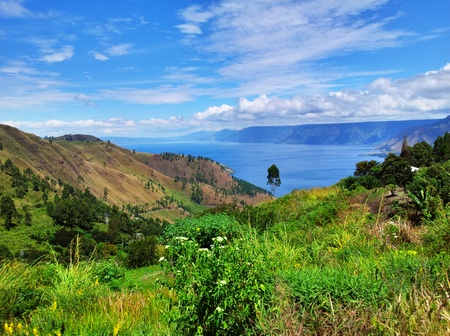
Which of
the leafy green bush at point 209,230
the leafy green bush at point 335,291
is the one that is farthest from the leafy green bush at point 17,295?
the leafy green bush at point 335,291

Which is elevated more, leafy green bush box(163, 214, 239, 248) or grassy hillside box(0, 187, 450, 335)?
grassy hillside box(0, 187, 450, 335)

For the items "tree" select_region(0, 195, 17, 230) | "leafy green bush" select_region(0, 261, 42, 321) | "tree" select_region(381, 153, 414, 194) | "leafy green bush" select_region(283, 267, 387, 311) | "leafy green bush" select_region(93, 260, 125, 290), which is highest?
"tree" select_region(381, 153, 414, 194)

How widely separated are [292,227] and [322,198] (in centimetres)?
447

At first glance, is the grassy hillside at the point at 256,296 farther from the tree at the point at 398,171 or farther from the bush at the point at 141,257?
the bush at the point at 141,257

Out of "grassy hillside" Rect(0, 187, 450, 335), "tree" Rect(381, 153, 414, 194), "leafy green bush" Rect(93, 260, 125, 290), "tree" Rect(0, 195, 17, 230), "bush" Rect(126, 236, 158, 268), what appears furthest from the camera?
"tree" Rect(0, 195, 17, 230)

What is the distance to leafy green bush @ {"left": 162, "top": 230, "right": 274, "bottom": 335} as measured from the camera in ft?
11.6

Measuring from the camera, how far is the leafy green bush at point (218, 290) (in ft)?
11.6

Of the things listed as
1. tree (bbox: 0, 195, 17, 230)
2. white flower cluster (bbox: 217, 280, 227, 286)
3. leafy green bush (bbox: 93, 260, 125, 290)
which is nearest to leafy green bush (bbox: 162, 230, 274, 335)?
white flower cluster (bbox: 217, 280, 227, 286)

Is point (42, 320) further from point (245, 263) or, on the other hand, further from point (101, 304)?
point (245, 263)

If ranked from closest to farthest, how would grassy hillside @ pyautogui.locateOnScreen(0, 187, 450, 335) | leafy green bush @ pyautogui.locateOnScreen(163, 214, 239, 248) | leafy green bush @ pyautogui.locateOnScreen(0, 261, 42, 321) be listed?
1. grassy hillside @ pyautogui.locateOnScreen(0, 187, 450, 335)
2. leafy green bush @ pyautogui.locateOnScreen(0, 261, 42, 321)
3. leafy green bush @ pyautogui.locateOnScreen(163, 214, 239, 248)

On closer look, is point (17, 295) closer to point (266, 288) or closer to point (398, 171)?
point (266, 288)

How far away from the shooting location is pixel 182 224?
39.0 feet

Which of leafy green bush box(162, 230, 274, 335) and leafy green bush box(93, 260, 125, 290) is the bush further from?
leafy green bush box(162, 230, 274, 335)

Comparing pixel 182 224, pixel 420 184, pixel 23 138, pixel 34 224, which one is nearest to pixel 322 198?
pixel 420 184
